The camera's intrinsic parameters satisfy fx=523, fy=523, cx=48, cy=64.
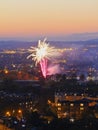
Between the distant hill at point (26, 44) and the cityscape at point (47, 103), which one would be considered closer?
the cityscape at point (47, 103)

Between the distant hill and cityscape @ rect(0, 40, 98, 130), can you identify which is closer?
cityscape @ rect(0, 40, 98, 130)

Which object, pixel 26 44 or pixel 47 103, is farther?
pixel 26 44

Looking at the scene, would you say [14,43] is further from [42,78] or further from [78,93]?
[78,93]

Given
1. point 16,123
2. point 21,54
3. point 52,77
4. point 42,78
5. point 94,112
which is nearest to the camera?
point 16,123

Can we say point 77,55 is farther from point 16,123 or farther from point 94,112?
point 16,123

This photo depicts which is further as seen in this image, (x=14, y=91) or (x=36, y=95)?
(x=14, y=91)

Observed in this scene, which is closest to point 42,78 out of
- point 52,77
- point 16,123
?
point 52,77

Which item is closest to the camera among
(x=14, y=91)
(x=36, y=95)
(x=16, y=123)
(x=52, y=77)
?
(x=16, y=123)

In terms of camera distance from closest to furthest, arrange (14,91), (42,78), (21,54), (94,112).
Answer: (94,112)
(14,91)
(42,78)
(21,54)

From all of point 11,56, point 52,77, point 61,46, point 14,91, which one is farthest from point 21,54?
point 14,91
